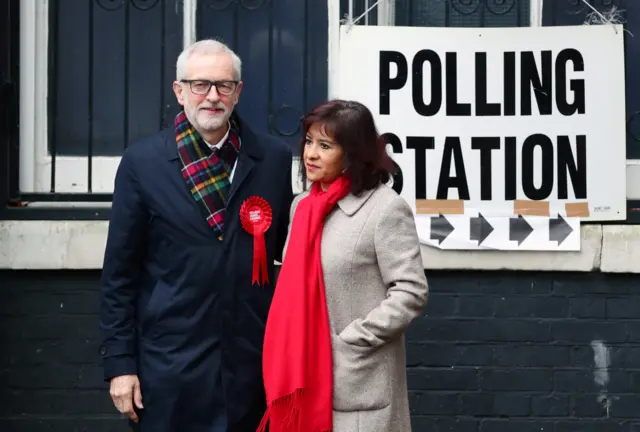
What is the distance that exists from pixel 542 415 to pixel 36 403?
2.72 m

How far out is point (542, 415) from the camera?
19.5 feet

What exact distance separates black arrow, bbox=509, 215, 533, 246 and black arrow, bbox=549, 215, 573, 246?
0.37 feet

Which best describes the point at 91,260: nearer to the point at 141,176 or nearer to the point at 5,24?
the point at 5,24

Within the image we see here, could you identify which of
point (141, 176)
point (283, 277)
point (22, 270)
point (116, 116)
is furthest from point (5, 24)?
point (283, 277)

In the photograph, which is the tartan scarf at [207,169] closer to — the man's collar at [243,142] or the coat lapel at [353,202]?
the man's collar at [243,142]

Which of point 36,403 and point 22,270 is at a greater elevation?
point 22,270

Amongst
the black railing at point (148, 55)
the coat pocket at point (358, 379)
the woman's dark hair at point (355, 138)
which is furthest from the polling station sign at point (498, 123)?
the coat pocket at point (358, 379)


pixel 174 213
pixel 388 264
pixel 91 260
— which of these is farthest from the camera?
pixel 91 260

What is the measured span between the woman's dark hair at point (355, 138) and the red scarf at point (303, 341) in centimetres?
6

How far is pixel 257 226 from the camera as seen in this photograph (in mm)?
3904

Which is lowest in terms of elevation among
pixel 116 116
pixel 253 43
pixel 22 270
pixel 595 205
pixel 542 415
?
pixel 542 415

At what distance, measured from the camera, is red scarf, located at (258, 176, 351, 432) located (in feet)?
11.8

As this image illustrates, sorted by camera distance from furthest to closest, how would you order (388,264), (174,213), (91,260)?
(91,260), (174,213), (388,264)

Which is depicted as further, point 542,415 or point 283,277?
point 542,415
